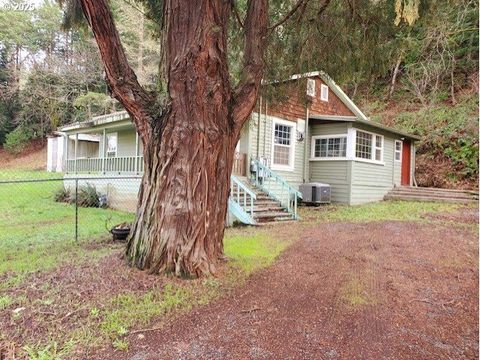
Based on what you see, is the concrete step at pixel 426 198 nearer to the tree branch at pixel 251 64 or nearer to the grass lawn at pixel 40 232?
the grass lawn at pixel 40 232

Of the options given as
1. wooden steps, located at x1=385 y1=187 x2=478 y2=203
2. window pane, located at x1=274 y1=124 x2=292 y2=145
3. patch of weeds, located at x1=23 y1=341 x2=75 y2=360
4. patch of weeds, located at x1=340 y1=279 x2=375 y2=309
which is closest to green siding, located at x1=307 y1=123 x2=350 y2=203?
window pane, located at x1=274 y1=124 x2=292 y2=145

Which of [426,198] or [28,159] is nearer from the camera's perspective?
[426,198]

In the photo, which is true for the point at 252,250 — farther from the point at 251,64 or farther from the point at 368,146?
the point at 368,146

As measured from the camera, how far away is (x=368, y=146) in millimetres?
13156

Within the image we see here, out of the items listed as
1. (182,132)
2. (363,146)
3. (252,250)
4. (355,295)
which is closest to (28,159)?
(363,146)

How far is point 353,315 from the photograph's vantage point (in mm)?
3094

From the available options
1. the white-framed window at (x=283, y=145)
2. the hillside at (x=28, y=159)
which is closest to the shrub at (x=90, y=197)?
the white-framed window at (x=283, y=145)

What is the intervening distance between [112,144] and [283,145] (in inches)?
302

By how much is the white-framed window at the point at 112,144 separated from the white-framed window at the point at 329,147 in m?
8.26

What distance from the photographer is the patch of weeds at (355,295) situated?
11.1ft

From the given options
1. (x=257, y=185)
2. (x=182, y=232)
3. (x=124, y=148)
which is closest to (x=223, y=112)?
(x=182, y=232)

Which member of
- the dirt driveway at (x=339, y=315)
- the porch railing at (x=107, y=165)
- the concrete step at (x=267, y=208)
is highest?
the porch railing at (x=107, y=165)

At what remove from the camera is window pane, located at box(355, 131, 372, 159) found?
1257 cm

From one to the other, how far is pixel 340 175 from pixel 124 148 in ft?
28.2
